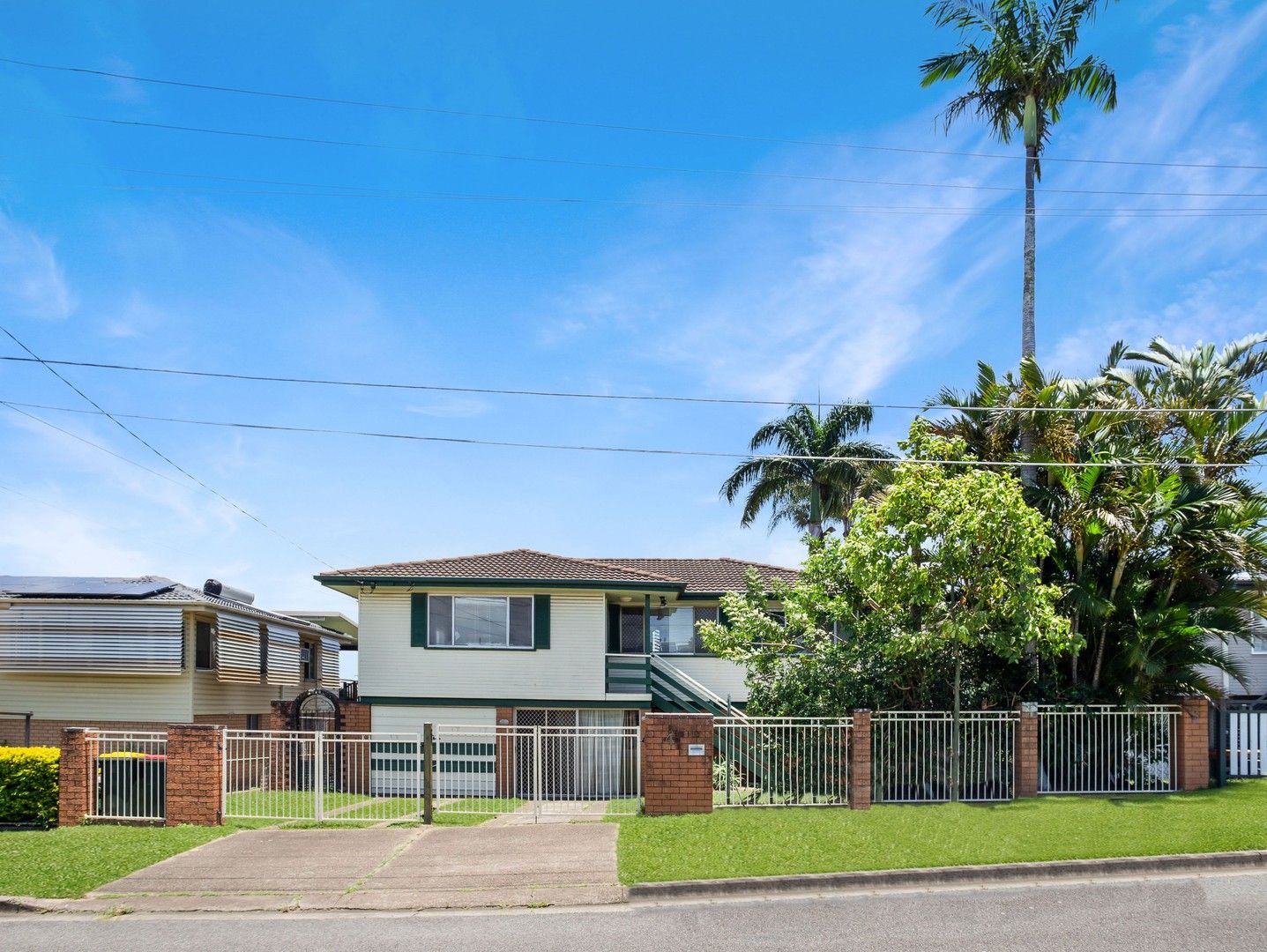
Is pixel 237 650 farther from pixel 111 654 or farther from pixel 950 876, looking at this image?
pixel 950 876

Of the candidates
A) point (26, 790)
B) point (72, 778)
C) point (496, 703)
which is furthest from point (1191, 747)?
point (26, 790)

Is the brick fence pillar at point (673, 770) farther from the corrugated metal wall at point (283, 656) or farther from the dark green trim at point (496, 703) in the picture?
the corrugated metal wall at point (283, 656)

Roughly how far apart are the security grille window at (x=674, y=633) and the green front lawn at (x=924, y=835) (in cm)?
1119

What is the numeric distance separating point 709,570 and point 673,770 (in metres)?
15.4

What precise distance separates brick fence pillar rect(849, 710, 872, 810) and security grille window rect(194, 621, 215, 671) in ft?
55.4

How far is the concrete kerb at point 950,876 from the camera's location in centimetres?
1230

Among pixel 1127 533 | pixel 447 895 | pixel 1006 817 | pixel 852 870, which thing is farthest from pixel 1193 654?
pixel 447 895

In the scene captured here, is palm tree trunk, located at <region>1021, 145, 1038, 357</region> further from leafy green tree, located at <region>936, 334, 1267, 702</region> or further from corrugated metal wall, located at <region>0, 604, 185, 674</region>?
corrugated metal wall, located at <region>0, 604, 185, 674</region>

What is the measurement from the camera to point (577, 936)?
10578 millimetres

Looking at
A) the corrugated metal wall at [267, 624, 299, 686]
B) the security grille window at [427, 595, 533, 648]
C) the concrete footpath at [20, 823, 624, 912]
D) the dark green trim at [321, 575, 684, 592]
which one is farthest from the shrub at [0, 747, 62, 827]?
the corrugated metal wall at [267, 624, 299, 686]

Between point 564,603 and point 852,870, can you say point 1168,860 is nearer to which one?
point 852,870

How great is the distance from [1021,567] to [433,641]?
1261 centimetres

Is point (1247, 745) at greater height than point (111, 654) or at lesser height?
lesser

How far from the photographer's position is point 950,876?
12938mm
